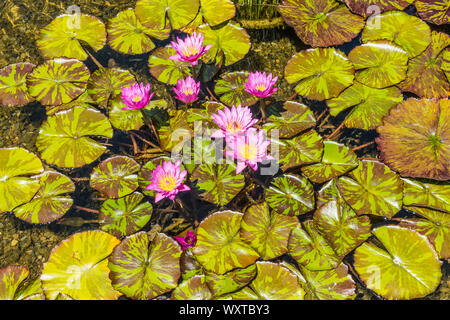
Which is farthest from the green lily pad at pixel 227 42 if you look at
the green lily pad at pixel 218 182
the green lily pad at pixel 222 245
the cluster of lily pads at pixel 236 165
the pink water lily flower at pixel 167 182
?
the green lily pad at pixel 222 245

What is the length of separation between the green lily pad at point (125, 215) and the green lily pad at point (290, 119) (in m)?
0.93

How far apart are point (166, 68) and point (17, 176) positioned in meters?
1.22

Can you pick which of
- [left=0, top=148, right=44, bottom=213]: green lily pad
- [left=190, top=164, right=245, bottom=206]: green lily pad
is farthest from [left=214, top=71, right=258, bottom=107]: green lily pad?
[left=0, top=148, right=44, bottom=213]: green lily pad

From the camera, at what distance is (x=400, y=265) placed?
170 cm

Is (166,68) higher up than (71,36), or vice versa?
(71,36)

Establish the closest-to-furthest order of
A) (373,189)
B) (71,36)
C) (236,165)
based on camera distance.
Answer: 1. (373,189)
2. (236,165)
3. (71,36)

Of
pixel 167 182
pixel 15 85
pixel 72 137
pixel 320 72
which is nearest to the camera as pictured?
pixel 167 182

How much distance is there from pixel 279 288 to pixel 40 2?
301 centimetres

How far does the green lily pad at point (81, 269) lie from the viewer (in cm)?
171

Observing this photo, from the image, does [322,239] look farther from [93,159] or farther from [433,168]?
[93,159]

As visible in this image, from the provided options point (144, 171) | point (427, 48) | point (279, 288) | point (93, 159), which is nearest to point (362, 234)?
point (279, 288)

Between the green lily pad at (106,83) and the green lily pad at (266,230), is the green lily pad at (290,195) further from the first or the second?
the green lily pad at (106,83)

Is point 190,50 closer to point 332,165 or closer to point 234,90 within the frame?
point 234,90

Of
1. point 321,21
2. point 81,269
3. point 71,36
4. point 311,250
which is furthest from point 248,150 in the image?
point 71,36
